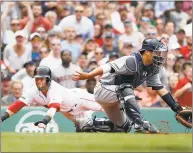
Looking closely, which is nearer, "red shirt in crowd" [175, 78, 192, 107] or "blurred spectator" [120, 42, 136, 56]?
"red shirt in crowd" [175, 78, 192, 107]

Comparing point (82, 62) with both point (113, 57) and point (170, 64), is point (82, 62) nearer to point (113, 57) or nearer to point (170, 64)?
point (113, 57)

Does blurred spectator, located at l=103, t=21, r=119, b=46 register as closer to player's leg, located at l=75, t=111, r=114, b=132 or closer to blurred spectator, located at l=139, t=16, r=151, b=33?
blurred spectator, located at l=139, t=16, r=151, b=33

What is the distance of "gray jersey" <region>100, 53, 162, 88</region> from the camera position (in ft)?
40.5

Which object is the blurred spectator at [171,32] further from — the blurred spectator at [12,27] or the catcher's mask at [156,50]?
the catcher's mask at [156,50]

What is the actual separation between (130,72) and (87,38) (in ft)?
22.8

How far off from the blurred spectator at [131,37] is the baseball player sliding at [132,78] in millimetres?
6025

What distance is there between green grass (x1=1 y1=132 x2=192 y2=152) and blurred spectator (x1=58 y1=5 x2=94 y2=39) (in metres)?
8.17

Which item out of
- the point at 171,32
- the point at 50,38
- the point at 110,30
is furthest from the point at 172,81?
the point at 50,38

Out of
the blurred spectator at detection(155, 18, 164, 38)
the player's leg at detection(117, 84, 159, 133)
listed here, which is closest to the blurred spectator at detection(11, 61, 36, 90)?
the blurred spectator at detection(155, 18, 164, 38)

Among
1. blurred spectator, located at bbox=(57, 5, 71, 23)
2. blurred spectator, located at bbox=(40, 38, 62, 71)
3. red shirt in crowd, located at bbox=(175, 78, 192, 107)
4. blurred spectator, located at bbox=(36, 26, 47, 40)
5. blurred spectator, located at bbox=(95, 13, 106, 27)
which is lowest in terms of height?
red shirt in crowd, located at bbox=(175, 78, 192, 107)

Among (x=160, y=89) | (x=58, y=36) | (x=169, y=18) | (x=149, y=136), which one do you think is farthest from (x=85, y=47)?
(x=149, y=136)

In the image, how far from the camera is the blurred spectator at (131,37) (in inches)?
752

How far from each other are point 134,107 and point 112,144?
2.26 m

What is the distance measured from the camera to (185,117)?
13.1 m
